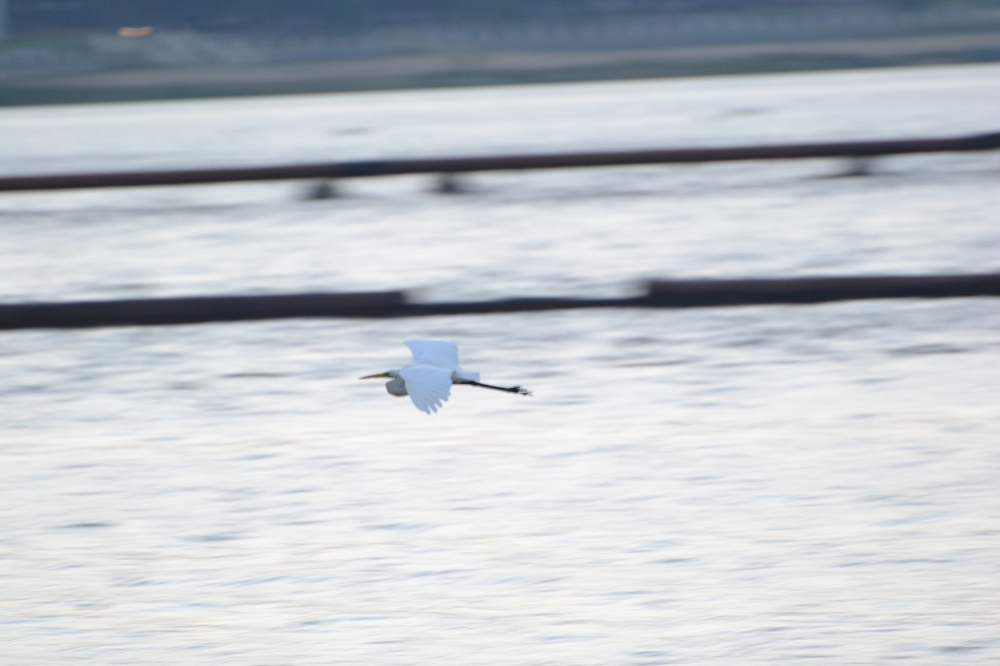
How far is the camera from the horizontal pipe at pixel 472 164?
7.71m

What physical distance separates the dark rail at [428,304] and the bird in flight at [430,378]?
2.16m

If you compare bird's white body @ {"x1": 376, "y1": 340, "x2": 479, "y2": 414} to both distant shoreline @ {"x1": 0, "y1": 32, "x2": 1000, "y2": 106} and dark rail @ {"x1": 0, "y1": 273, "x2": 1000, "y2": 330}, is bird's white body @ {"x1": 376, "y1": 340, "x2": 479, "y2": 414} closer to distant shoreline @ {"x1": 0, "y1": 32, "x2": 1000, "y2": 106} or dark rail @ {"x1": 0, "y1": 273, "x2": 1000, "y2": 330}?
dark rail @ {"x1": 0, "y1": 273, "x2": 1000, "y2": 330}

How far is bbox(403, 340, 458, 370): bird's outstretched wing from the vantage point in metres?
2.48

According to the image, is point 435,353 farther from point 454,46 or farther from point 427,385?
point 454,46

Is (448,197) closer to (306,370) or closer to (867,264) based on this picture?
(867,264)

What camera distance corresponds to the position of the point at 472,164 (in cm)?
789

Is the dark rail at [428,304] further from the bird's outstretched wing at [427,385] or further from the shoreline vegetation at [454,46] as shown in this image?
the shoreline vegetation at [454,46]

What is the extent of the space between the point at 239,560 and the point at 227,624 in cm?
29

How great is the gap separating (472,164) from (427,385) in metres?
5.66

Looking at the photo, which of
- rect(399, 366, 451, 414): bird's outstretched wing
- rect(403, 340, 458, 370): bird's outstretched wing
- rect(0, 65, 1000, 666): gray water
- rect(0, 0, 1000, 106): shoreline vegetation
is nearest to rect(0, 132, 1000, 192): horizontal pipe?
rect(0, 65, 1000, 666): gray water

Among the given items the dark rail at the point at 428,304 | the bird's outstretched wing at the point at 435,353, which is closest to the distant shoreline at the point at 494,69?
the dark rail at the point at 428,304

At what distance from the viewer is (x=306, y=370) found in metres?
4.03

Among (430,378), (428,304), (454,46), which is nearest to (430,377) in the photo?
(430,378)

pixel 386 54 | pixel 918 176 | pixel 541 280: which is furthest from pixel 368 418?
pixel 386 54
